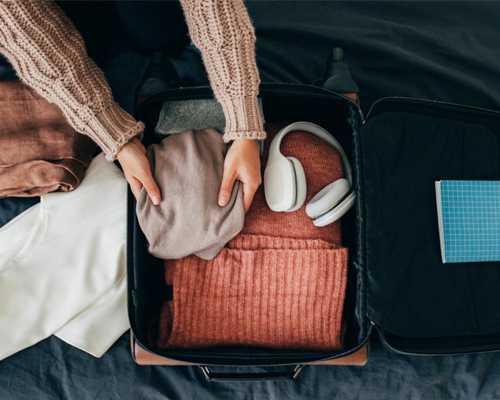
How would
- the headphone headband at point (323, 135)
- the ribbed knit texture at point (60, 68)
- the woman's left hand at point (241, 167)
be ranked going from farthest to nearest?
1. the headphone headband at point (323, 135)
2. the woman's left hand at point (241, 167)
3. the ribbed knit texture at point (60, 68)

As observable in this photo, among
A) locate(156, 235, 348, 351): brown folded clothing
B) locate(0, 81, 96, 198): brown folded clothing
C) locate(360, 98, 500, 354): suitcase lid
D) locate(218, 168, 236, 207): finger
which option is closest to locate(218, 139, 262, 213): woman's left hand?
locate(218, 168, 236, 207): finger

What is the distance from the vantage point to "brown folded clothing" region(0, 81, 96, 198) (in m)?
0.65

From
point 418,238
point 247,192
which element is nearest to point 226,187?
point 247,192

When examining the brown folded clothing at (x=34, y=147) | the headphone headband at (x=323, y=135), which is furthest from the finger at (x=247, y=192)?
the brown folded clothing at (x=34, y=147)

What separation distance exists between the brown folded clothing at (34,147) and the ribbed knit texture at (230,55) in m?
0.34

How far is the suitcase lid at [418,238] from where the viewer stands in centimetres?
62

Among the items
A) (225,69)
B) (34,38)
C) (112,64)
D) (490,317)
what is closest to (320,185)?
(225,69)

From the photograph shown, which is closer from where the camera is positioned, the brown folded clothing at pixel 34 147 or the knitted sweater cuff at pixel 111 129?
the knitted sweater cuff at pixel 111 129

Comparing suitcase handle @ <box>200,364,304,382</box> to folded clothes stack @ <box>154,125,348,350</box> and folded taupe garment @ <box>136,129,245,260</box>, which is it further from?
folded taupe garment @ <box>136,129,245,260</box>

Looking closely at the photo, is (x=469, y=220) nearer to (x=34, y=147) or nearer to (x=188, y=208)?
(x=188, y=208)

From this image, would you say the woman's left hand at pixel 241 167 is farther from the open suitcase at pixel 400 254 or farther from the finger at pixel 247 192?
the open suitcase at pixel 400 254

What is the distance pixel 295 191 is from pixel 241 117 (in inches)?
6.4

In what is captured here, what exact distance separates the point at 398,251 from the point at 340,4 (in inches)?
29.5

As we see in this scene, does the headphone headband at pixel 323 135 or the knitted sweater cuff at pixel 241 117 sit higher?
the knitted sweater cuff at pixel 241 117
